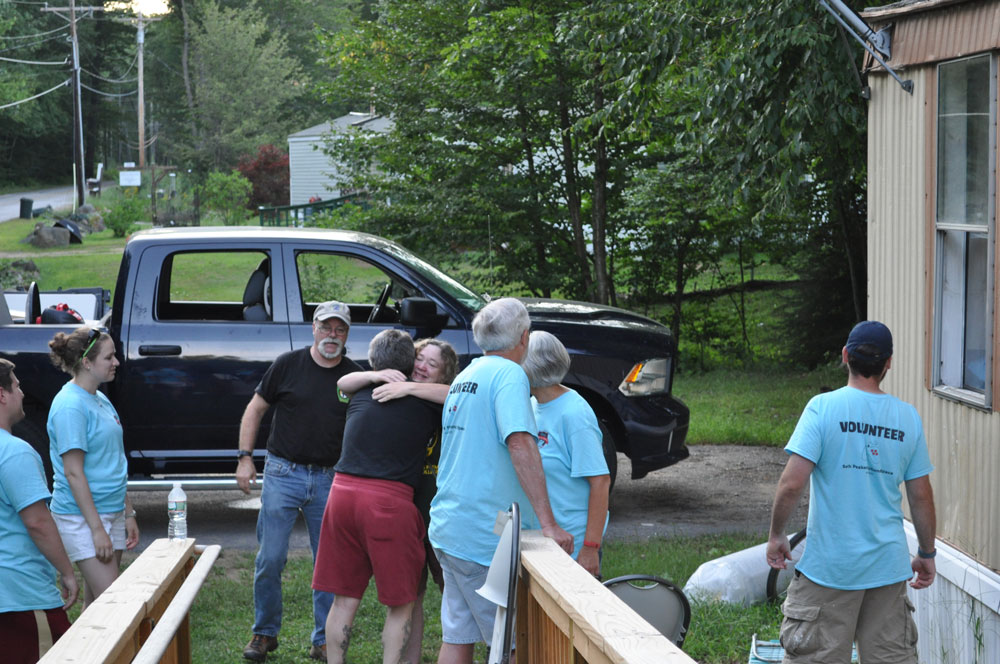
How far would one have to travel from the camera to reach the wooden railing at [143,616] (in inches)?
106

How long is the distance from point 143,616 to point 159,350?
4.61m

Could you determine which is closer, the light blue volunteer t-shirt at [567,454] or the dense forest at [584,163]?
the light blue volunteer t-shirt at [567,454]

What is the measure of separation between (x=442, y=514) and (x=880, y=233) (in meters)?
3.08

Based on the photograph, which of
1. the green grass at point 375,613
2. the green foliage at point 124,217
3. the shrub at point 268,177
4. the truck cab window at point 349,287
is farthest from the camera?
the shrub at point 268,177

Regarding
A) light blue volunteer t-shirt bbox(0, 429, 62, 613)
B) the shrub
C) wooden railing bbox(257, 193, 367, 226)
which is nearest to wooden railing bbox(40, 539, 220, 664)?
light blue volunteer t-shirt bbox(0, 429, 62, 613)

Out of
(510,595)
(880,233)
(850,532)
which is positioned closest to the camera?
(510,595)

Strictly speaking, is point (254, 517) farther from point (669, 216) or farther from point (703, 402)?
point (669, 216)

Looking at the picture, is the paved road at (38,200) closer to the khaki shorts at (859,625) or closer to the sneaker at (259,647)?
the sneaker at (259,647)

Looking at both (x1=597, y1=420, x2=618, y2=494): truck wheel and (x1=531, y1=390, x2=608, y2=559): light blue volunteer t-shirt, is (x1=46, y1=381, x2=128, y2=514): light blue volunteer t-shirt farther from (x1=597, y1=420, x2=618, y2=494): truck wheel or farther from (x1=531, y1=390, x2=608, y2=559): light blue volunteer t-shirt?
(x1=597, y1=420, x2=618, y2=494): truck wheel

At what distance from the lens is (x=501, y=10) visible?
14.4 metres

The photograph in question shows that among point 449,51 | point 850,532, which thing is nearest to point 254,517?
point 850,532

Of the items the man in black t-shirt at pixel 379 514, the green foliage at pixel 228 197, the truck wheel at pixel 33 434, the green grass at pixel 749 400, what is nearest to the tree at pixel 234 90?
the green foliage at pixel 228 197

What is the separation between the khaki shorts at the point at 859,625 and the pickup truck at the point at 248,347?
3096 millimetres

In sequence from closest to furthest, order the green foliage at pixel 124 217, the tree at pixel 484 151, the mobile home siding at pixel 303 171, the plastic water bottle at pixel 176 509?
the plastic water bottle at pixel 176 509
the tree at pixel 484 151
the green foliage at pixel 124 217
the mobile home siding at pixel 303 171
